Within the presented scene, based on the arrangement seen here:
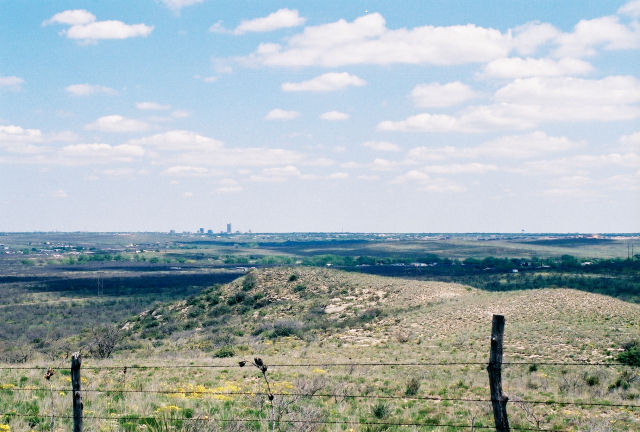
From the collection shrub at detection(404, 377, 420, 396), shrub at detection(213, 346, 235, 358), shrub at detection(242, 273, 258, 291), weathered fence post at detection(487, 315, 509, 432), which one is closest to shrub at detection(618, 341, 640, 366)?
shrub at detection(404, 377, 420, 396)

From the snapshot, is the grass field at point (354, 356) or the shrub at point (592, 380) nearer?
the grass field at point (354, 356)

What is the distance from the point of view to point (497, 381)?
7754 millimetres

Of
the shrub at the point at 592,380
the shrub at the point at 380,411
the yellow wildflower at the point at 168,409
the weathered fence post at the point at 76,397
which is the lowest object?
the shrub at the point at 592,380

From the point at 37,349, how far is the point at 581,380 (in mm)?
35120

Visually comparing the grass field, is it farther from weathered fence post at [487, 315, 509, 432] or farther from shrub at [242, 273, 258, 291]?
weathered fence post at [487, 315, 509, 432]

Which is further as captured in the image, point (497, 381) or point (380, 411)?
point (380, 411)

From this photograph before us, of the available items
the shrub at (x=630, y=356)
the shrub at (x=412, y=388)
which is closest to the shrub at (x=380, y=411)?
the shrub at (x=412, y=388)

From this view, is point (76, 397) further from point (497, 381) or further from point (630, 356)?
point (630, 356)

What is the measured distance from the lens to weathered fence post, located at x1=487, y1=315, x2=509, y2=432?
25.0ft

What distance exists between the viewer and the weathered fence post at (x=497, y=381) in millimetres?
7633

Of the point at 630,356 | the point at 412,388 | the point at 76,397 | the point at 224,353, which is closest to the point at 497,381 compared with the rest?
the point at 76,397

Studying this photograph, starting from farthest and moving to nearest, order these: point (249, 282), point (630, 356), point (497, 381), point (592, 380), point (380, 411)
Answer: point (249, 282), point (630, 356), point (592, 380), point (380, 411), point (497, 381)

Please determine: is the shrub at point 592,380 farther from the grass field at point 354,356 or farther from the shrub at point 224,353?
the shrub at point 224,353

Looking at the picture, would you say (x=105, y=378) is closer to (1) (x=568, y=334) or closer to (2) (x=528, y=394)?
(2) (x=528, y=394)
